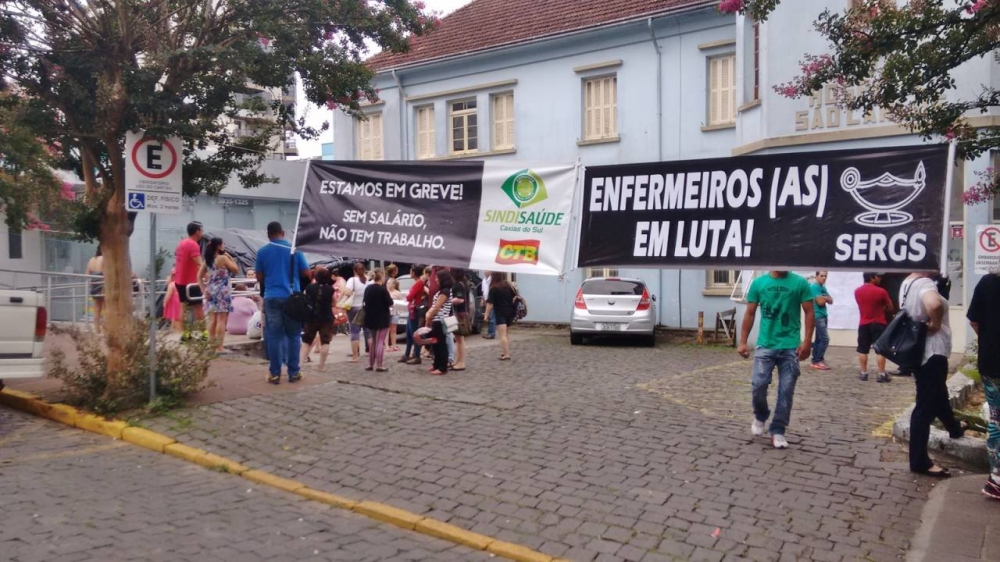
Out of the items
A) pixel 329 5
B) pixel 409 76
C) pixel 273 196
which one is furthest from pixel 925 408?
pixel 273 196

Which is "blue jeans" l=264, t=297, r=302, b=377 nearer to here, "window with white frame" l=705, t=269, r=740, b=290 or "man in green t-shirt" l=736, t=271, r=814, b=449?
"man in green t-shirt" l=736, t=271, r=814, b=449

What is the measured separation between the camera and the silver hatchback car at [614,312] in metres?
16.9

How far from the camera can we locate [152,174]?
8398 millimetres

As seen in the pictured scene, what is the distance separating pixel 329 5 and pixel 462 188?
5.33m

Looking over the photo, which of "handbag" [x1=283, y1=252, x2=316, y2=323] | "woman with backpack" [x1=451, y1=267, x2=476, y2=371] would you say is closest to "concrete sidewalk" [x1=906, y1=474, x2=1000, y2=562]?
"handbag" [x1=283, y1=252, x2=316, y2=323]

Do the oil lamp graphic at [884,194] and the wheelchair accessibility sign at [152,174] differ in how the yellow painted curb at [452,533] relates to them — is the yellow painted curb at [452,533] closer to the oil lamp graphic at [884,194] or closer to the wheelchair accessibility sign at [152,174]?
the oil lamp graphic at [884,194]

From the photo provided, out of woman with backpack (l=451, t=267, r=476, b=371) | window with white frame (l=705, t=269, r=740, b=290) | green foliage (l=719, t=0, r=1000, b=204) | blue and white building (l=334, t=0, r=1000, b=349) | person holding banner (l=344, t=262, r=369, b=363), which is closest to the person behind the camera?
green foliage (l=719, t=0, r=1000, b=204)

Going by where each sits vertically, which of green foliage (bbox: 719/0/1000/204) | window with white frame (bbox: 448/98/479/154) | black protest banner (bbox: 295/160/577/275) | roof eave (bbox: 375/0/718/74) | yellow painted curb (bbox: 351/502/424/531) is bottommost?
yellow painted curb (bbox: 351/502/424/531)

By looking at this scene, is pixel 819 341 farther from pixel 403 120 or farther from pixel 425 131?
pixel 403 120

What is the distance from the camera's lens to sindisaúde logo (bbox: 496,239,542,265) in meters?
5.89

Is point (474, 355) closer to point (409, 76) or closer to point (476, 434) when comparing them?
point (476, 434)

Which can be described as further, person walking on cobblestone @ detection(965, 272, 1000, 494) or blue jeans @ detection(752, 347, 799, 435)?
blue jeans @ detection(752, 347, 799, 435)

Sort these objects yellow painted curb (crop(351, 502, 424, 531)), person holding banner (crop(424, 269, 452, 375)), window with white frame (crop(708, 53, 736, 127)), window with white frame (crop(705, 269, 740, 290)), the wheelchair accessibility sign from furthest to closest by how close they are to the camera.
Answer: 1. window with white frame (crop(708, 53, 736, 127))
2. window with white frame (crop(705, 269, 740, 290))
3. person holding banner (crop(424, 269, 452, 375))
4. the wheelchair accessibility sign
5. yellow painted curb (crop(351, 502, 424, 531))

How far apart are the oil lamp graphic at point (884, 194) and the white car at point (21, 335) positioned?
8074 mm
